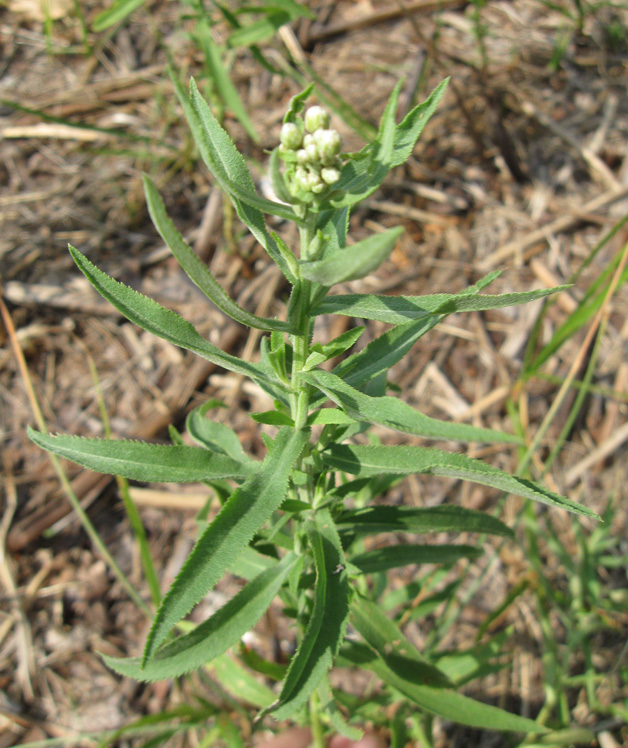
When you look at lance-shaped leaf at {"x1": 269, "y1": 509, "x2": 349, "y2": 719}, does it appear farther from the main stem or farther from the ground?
the ground

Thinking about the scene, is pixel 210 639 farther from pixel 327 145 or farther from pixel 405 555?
pixel 327 145

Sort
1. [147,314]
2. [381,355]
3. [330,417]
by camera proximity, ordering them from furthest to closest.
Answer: [381,355] → [330,417] → [147,314]

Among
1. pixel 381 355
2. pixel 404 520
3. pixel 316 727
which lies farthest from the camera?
pixel 316 727

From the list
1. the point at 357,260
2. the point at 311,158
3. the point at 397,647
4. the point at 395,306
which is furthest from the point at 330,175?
the point at 397,647

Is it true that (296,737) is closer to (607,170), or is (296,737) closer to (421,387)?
(421,387)

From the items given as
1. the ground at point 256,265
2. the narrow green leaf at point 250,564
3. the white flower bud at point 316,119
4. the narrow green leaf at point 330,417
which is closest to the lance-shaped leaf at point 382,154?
the white flower bud at point 316,119

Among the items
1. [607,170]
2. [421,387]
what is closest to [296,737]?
[421,387]

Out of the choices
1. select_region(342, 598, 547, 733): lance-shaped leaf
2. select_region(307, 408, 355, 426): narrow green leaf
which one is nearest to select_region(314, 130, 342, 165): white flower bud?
select_region(307, 408, 355, 426): narrow green leaf
